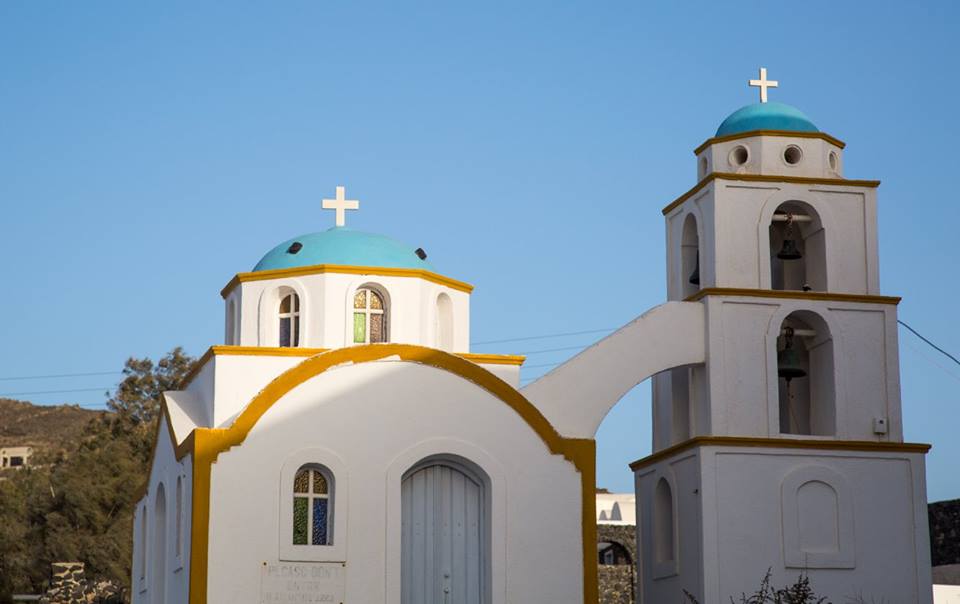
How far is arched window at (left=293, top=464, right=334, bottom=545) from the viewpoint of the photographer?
66.6ft

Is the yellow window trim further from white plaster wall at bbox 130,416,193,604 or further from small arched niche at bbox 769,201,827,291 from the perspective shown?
small arched niche at bbox 769,201,827,291

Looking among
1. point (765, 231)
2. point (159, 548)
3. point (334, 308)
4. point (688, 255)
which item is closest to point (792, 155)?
point (765, 231)

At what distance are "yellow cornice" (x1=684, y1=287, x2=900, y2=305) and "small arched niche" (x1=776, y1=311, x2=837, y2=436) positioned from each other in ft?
1.04

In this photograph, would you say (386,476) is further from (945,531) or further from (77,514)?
(77,514)

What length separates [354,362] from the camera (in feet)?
68.2

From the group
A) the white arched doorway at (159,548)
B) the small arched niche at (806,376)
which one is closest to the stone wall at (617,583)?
the small arched niche at (806,376)

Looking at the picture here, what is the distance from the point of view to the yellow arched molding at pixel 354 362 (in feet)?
64.5

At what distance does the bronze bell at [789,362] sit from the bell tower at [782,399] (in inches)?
1.2

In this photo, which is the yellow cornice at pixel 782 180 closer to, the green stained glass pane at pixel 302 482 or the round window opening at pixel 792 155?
the round window opening at pixel 792 155

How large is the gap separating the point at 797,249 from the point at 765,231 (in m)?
0.94

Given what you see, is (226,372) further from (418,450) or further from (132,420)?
(132,420)

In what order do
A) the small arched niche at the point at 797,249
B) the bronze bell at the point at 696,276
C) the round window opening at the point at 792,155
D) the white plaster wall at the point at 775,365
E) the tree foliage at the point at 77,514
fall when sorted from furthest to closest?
the tree foliage at the point at 77,514
the bronze bell at the point at 696,276
the round window opening at the point at 792,155
the small arched niche at the point at 797,249
the white plaster wall at the point at 775,365

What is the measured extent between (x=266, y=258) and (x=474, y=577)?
20.1 feet

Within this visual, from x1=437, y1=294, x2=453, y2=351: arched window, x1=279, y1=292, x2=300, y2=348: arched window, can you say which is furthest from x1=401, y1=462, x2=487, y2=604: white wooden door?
x1=279, y1=292, x2=300, y2=348: arched window
